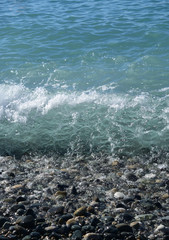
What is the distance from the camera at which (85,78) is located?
1420 cm

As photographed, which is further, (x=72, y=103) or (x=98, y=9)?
(x=98, y=9)

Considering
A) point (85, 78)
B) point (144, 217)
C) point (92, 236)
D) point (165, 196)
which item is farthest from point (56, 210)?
point (85, 78)

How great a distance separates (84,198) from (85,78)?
732 cm

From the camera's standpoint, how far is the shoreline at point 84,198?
653 centimetres

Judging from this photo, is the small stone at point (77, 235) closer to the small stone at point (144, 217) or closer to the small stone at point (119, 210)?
the small stone at point (119, 210)

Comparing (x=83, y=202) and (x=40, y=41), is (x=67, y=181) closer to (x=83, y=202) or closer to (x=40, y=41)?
(x=83, y=202)

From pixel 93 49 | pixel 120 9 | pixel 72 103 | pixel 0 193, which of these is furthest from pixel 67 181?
pixel 120 9

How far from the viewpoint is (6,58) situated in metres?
16.5

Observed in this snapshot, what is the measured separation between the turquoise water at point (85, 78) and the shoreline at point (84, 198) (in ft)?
2.62

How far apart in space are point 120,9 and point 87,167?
14.1 m

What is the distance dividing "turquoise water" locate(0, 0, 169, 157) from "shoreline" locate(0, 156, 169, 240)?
2.62 feet

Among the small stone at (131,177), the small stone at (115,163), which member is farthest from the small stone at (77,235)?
the small stone at (115,163)

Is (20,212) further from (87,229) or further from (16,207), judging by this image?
(87,229)

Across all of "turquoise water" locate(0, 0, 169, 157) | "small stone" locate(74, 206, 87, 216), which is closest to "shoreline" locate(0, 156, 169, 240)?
"small stone" locate(74, 206, 87, 216)
